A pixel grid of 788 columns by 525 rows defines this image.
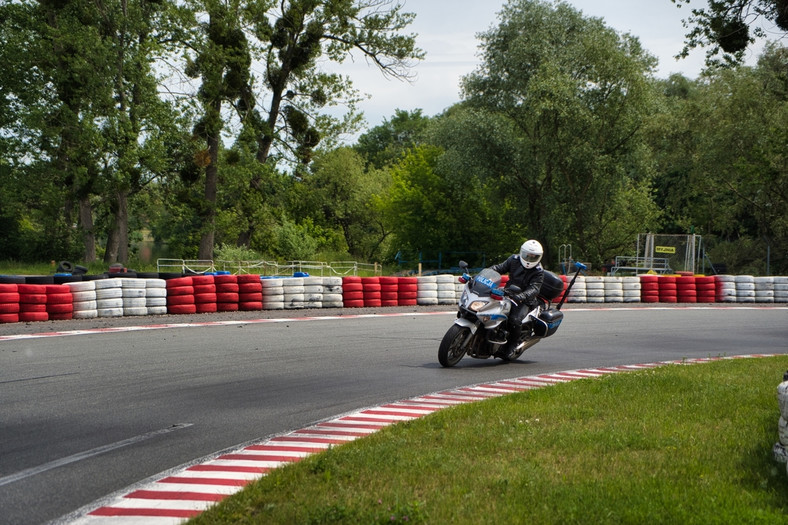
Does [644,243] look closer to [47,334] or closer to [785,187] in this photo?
[785,187]

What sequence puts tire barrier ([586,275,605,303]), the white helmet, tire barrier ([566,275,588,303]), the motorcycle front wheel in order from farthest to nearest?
tire barrier ([586,275,605,303]), tire barrier ([566,275,588,303]), the white helmet, the motorcycle front wheel

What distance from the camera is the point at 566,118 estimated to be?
43125mm

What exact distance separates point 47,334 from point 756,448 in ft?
40.2

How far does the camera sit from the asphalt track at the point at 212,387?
18.0ft

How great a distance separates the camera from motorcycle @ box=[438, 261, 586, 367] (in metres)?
11.1

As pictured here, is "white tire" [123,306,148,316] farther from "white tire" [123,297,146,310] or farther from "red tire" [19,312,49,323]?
"red tire" [19,312,49,323]

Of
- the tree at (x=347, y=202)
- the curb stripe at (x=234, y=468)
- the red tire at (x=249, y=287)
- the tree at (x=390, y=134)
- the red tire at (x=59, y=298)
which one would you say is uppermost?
the tree at (x=390, y=134)

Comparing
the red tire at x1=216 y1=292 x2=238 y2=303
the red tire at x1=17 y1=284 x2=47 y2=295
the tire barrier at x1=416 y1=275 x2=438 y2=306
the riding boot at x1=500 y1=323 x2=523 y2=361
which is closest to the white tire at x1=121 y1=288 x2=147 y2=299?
the red tire at x1=17 y1=284 x2=47 y2=295

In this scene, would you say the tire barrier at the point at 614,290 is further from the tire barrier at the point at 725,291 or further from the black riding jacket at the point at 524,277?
the black riding jacket at the point at 524,277

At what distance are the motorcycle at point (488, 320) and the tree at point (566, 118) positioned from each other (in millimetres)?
31234

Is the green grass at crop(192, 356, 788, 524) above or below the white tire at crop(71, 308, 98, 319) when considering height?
below

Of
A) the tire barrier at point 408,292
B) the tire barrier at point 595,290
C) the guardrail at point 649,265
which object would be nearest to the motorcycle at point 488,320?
the tire barrier at point 408,292

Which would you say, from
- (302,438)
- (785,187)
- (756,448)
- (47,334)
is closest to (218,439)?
(302,438)

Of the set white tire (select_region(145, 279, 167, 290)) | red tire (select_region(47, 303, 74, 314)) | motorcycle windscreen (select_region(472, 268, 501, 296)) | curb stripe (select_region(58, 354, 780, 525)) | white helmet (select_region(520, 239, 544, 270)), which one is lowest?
curb stripe (select_region(58, 354, 780, 525))
